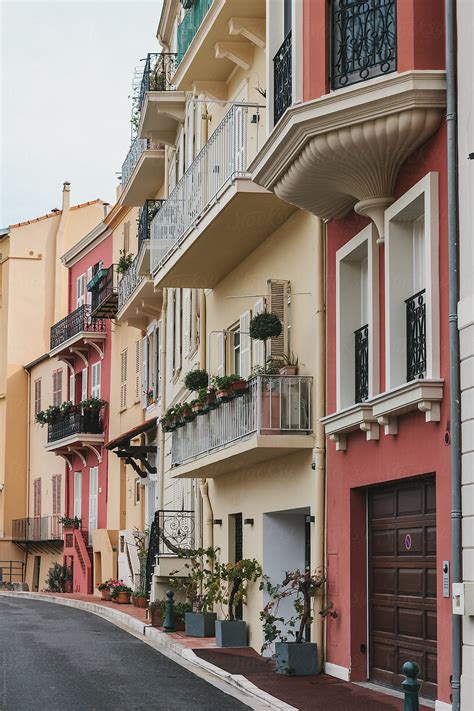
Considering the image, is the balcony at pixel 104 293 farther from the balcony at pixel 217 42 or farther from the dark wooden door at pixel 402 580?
the dark wooden door at pixel 402 580

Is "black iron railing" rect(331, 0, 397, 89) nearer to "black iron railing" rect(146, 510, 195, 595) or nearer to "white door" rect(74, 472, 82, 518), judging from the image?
"black iron railing" rect(146, 510, 195, 595)

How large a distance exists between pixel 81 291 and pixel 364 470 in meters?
31.2

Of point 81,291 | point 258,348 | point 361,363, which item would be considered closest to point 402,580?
point 361,363

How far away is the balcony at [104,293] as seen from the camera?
126ft

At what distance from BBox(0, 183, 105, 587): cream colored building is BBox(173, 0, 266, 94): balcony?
27.3 metres

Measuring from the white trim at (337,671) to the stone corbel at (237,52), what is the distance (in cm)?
923

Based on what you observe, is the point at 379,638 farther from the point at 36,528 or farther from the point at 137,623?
the point at 36,528

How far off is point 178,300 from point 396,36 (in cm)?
1570

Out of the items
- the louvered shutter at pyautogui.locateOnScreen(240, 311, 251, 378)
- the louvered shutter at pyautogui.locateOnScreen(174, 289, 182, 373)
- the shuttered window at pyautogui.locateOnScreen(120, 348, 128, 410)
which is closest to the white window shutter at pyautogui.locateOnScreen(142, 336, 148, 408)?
the shuttered window at pyautogui.locateOnScreen(120, 348, 128, 410)

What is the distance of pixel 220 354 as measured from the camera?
21875 mm

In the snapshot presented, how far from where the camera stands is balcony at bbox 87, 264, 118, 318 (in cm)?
3831

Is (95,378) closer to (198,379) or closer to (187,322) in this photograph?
(187,322)

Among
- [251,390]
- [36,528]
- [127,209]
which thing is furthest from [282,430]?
[36,528]

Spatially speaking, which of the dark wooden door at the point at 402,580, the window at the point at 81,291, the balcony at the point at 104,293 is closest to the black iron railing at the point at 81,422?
the balcony at the point at 104,293
